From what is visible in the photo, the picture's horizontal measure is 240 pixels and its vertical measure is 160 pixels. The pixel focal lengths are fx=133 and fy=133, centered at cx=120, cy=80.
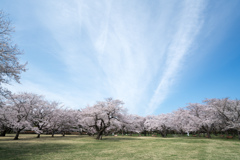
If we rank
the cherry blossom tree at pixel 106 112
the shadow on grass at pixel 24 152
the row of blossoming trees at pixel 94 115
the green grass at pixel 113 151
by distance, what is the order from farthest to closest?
the cherry blossom tree at pixel 106 112 → the row of blossoming trees at pixel 94 115 → the green grass at pixel 113 151 → the shadow on grass at pixel 24 152

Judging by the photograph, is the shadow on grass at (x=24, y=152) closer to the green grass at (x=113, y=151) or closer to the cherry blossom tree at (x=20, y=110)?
the green grass at (x=113, y=151)

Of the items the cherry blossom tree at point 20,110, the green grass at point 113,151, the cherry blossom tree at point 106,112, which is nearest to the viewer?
the green grass at point 113,151

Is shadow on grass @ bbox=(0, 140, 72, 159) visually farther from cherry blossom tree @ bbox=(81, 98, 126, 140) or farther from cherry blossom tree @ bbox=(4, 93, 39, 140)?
cherry blossom tree @ bbox=(81, 98, 126, 140)

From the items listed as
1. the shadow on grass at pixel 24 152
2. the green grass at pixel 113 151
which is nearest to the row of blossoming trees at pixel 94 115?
the green grass at pixel 113 151

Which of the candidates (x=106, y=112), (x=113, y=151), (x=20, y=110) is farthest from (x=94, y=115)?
(x=113, y=151)

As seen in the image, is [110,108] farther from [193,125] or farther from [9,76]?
[193,125]

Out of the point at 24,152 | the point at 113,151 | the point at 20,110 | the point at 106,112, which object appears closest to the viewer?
the point at 24,152

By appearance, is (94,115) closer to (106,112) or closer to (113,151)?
(106,112)

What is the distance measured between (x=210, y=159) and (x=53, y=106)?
38.0 m

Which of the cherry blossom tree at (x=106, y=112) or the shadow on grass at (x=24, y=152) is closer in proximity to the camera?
the shadow on grass at (x=24, y=152)

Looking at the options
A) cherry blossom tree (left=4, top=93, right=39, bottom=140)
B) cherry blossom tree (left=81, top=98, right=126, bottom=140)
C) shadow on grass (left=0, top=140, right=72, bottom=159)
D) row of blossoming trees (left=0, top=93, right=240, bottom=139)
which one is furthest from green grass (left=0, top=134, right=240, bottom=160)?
cherry blossom tree (left=81, top=98, right=126, bottom=140)

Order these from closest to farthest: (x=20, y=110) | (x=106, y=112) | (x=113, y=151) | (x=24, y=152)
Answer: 1. (x=24, y=152)
2. (x=113, y=151)
3. (x=20, y=110)
4. (x=106, y=112)

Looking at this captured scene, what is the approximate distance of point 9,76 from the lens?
12938 mm

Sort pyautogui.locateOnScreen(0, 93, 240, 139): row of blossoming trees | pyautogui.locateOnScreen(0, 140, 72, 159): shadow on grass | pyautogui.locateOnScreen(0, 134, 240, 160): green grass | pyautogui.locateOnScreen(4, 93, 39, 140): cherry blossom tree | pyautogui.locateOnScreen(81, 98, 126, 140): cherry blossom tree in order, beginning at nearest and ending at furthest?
1. pyautogui.locateOnScreen(0, 140, 72, 159): shadow on grass
2. pyautogui.locateOnScreen(0, 134, 240, 160): green grass
3. pyautogui.locateOnScreen(4, 93, 39, 140): cherry blossom tree
4. pyautogui.locateOnScreen(0, 93, 240, 139): row of blossoming trees
5. pyautogui.locateOnScreen(81, 98, 126, 140): cherry blossom tree
